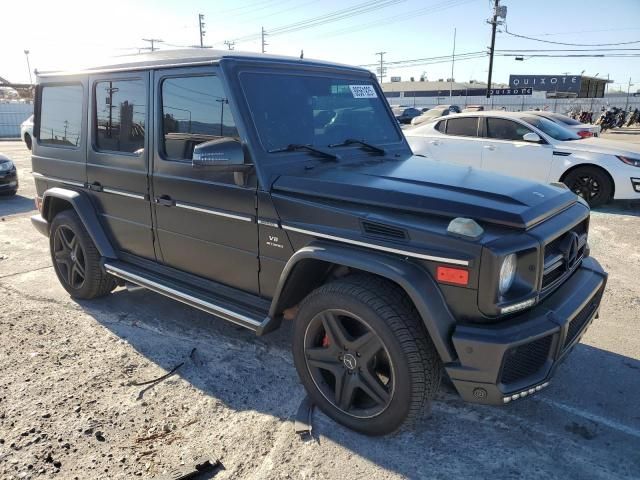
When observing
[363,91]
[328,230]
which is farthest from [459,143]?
[328,230]

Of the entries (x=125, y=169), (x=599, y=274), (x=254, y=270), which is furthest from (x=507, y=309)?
(x=125, y=169)

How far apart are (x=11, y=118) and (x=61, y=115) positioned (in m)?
28.4

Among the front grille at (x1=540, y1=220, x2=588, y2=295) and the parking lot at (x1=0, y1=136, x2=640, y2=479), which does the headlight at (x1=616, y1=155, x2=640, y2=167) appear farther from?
the front grille at (x1=540, y1=220, x2=588, y2=295)

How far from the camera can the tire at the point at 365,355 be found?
2.55m

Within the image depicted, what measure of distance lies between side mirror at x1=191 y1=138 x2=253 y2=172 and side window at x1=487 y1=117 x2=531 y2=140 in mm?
7206

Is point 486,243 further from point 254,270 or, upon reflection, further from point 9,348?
point 9,348

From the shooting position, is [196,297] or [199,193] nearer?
[199,193]

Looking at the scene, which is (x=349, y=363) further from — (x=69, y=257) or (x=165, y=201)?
(x=69, y=257)

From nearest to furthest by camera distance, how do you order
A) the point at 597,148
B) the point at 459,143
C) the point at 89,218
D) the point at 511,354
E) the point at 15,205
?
the point at 511,354 → the point at 89,218 → the point at 597,148 → the point at 459,143 → the point at 15,205

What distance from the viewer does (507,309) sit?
2.42 meters

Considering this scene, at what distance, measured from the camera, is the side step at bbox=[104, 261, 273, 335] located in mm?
3199

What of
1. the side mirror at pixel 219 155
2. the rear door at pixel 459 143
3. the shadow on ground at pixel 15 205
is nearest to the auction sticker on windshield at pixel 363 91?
the side mirror at pixel 219 155

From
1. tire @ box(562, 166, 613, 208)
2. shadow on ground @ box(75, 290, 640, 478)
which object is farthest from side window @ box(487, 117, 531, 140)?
shadow on ground @ box(75, 290, 640, 478)

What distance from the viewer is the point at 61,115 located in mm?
4652
